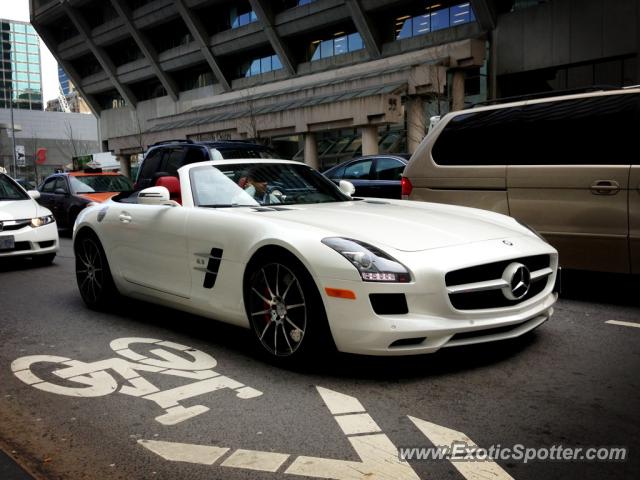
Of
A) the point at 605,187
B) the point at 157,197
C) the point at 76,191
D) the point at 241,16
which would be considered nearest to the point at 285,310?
the point at 157,197

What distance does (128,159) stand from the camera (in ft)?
172

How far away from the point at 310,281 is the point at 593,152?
11.4 feet

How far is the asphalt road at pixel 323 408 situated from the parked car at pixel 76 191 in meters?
9.11

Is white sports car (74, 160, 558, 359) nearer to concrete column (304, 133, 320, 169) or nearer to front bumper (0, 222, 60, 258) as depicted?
front bumper (0, 222, 60, 258)

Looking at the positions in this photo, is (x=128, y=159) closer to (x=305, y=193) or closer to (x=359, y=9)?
(x=359, y=9)

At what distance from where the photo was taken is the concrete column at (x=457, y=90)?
94.5ft

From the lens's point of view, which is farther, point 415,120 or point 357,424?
point 415,120

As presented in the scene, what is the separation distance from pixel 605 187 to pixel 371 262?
3128mm

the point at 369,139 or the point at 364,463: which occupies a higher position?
the point at 369,139

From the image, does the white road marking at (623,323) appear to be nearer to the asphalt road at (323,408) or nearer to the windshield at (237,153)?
the asphalt road at (323,408)

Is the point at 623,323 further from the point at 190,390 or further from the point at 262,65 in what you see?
the point at 262,65

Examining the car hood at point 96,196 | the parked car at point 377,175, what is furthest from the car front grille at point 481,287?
the car hood at point 96,196

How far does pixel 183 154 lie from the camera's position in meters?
10.0

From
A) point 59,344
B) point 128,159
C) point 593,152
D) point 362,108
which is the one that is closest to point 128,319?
point 59,344
